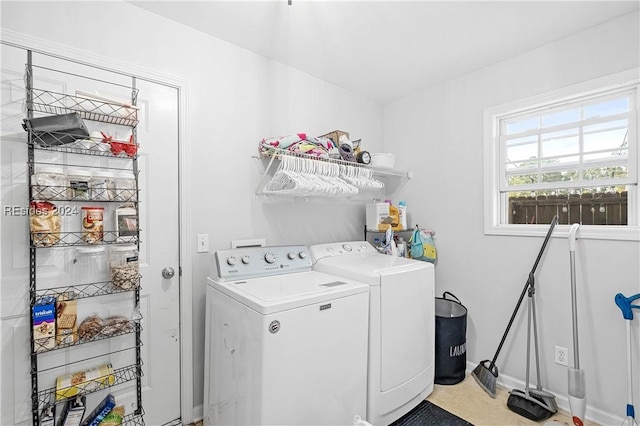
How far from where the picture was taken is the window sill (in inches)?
70.4

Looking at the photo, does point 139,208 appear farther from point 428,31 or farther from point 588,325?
point 588,325

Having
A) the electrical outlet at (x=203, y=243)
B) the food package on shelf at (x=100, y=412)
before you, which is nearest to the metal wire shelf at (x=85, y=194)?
the electrical outlet at (x=203, y=243)

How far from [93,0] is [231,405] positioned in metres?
2.25

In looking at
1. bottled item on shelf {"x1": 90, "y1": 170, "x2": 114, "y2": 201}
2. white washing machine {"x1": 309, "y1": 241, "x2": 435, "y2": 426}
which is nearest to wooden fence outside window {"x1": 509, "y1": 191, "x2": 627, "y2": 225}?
white washing machine {"x1": 309, "y1": 241, "x2": 435, "y2": 426}

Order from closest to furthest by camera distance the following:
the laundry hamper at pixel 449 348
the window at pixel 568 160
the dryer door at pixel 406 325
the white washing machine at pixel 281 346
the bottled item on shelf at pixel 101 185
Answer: the white washing machine at pixel 281 346, the bottled item on shelf at pixel 101 185, the dryer door at pixel 406 325, the window at pixel 568 160, the laundry hamper at pixel 449 348

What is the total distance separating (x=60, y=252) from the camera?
4.93 ft

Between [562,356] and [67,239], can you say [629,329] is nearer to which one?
[562,356]

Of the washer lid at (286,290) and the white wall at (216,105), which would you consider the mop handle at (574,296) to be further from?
the white wall at (216,105)

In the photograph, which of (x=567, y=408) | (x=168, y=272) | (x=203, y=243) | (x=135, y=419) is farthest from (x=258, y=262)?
(x=567, y=408)

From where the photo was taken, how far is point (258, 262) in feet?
6.24

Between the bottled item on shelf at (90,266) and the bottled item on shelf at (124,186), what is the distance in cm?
29

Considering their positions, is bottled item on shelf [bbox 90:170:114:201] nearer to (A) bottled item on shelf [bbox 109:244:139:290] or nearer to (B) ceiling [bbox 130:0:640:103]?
(A) bottled item on shelf [bbox 109:244:139:290]

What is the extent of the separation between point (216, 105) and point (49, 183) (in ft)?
3.40

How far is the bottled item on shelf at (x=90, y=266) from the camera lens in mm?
1539
